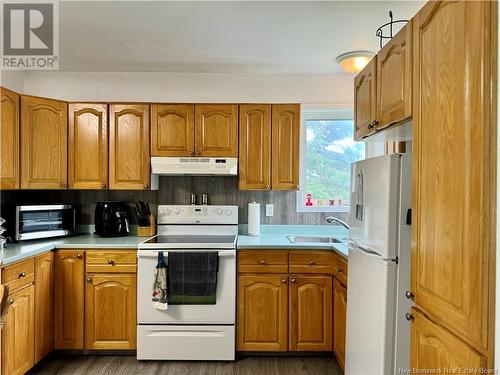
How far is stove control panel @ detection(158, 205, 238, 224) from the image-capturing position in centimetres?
319

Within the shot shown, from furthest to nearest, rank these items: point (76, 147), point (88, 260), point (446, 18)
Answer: point (76, 147) < point (88, 260) < point (446, 18)

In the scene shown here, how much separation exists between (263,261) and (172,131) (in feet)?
4.34

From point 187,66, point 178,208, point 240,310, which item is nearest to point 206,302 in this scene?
point 240,310

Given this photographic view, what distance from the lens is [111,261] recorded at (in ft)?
8.79

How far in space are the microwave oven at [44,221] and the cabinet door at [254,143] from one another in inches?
58.9

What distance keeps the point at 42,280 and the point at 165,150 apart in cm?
133

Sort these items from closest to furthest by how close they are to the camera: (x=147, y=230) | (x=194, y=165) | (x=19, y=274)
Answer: (x=19, y=274)
(x=194, y=165)
(x=147, y=230)

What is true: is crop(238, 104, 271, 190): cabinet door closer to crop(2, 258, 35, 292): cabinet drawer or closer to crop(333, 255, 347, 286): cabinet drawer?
crop(333, 255, 347, 286): cabinet drawer

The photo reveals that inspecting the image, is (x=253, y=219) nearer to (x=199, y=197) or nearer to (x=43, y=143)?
(x=199, y=197)

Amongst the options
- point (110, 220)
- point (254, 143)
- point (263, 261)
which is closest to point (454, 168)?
point (263, 261)

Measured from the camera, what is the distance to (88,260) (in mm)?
2678

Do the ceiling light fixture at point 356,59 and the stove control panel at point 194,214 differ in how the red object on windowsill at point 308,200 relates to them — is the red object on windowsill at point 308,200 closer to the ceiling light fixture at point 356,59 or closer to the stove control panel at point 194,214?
the stove control panel at point 194,214

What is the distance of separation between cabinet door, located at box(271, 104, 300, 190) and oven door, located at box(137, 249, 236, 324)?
784mm

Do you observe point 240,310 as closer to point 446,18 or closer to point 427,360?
point 427,360
